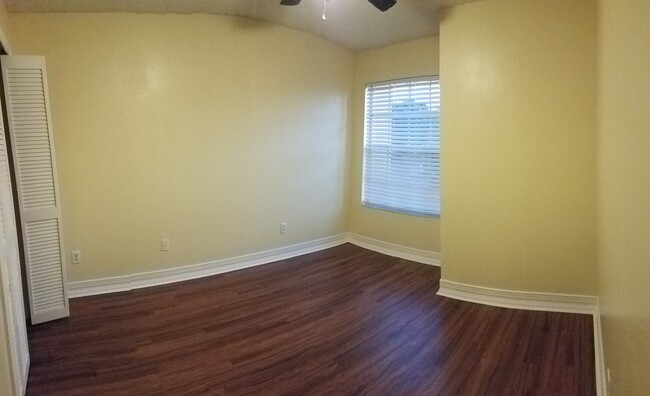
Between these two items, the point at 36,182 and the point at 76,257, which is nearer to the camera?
the point at 36,182

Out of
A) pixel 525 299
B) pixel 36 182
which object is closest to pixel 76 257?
pixel 36 182

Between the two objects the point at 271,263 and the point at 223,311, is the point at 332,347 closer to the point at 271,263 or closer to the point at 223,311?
the point at 223,311

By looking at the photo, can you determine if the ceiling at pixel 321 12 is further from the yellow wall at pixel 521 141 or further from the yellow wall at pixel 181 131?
the yellow wall at pixel 521 141

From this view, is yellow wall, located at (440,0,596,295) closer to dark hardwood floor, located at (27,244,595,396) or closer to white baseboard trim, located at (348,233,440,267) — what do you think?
dark hardwood floor, located at (27,244,595,396)

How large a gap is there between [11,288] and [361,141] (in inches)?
151

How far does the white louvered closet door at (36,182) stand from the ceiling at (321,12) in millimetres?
674

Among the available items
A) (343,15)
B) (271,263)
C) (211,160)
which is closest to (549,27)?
(343,15)

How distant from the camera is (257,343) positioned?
2412 millimetres

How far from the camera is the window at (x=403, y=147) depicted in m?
3.97

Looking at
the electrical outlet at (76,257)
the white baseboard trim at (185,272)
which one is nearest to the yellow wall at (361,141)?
the white baseboard trim at (185,272)

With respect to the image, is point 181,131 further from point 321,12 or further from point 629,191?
point 629,191

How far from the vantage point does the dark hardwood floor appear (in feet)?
6.51

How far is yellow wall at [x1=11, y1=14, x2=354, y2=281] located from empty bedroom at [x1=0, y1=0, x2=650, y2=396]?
19 millimetres

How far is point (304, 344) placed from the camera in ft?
7.88
